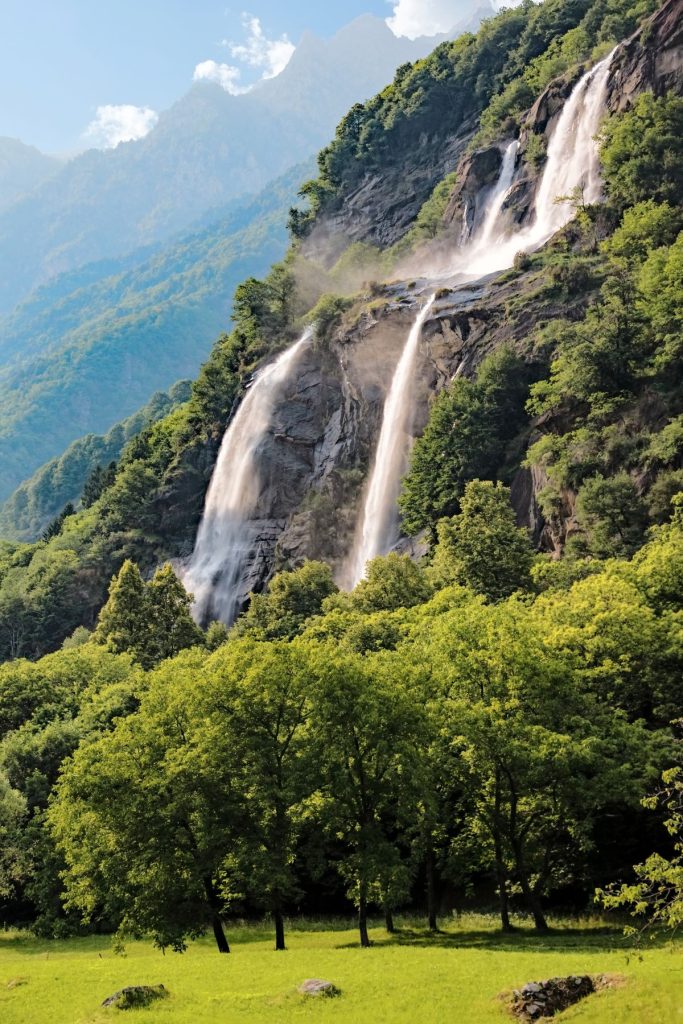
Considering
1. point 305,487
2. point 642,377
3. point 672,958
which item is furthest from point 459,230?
point 672,958

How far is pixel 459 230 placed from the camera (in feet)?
391

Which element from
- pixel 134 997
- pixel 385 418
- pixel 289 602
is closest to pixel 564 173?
Answer: pixel 385 418

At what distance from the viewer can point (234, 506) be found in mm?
103375

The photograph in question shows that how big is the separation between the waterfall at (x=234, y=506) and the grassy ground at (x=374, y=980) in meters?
60.8

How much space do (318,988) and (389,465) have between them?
6795 centimetres

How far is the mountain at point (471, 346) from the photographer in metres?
69.1

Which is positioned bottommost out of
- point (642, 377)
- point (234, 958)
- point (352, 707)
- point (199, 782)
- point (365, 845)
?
point (234, 958)

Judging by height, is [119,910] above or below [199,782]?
below

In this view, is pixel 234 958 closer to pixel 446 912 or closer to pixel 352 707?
pixel 352 707

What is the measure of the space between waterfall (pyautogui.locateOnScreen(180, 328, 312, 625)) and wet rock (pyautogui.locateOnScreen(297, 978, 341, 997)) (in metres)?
67.2

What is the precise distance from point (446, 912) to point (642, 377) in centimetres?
4022

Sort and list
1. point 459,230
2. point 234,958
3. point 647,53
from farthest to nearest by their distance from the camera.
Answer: point 459,230 → point 647,53 → point 234,958

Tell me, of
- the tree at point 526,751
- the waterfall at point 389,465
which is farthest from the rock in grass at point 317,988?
the waterfall at point 389,465

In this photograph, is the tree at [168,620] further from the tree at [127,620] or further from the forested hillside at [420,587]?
the tree at [127,620]
